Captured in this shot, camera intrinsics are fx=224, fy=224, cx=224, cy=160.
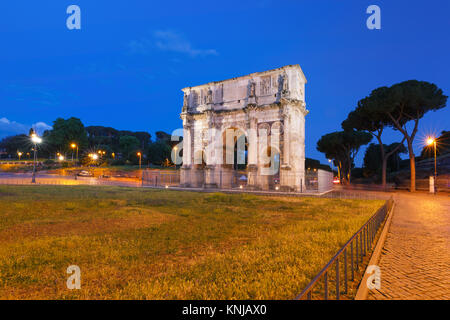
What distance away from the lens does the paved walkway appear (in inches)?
144

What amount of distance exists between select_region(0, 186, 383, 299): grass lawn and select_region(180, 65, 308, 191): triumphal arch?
17060 mm

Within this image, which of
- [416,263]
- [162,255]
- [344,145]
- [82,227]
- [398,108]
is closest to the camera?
[416,263]

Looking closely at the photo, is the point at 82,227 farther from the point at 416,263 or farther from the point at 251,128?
the point at 251,128

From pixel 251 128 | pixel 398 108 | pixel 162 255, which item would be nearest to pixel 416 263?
pixel 162 255

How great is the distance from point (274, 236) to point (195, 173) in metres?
24.2

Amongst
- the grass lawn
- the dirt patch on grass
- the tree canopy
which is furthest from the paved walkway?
the tree canopy

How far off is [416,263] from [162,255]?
569 centimetres

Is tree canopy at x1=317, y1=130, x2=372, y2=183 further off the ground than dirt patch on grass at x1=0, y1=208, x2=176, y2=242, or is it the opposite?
tree canopy at x1=317, y1=130, x2=372, y2=183

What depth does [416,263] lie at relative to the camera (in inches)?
195

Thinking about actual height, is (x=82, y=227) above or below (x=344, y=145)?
below

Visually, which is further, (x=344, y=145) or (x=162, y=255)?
(x=344, y=145)

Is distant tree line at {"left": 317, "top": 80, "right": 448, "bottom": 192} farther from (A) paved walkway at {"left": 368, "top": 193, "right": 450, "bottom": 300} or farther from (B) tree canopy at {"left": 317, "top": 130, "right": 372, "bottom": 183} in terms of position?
(A) paved walkway at {"left": 368, "top": 193, "right": 450, "bottom": 300}

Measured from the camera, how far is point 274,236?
6.69 meters
